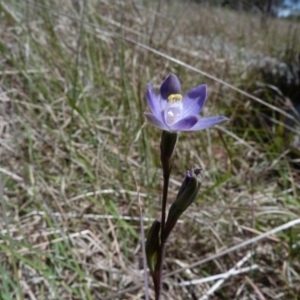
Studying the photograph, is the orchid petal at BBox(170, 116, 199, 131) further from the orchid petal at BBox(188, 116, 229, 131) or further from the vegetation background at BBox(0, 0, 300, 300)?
the vegetation background at BBox(0, 0, 300, 300)

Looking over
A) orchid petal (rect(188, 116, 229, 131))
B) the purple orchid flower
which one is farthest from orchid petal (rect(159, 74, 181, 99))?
orchid petal (rect(188, 116, 229, 131))

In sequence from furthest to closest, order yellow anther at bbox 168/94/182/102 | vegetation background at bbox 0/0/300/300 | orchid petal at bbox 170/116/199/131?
1. vegetation background at bbox 0/0/300/300
2. yellow anther at bbox 168/94/182/102
3. orchid petal at bbox 170/116/199/131

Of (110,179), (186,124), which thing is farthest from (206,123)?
(110,179)

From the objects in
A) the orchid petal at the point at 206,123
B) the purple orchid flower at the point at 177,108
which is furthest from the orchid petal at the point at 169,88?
the orchid petal at the point at 206,123

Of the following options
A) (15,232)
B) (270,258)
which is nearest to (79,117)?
(15,232)

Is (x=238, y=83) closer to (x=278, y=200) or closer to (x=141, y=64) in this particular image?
(x=141, y=64)

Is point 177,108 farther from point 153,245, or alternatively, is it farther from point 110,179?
point 110,179
